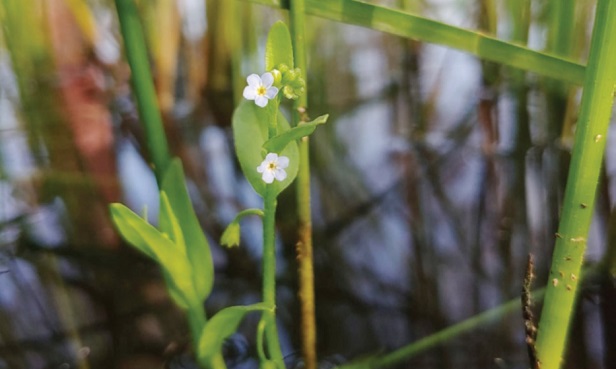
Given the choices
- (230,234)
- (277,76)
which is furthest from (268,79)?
(230,234)

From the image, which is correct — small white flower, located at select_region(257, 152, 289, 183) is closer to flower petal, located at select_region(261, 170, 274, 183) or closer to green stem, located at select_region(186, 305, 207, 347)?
flower petal, located at select_region(261, 170, 274, 183)

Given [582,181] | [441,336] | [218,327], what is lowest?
[441,336]

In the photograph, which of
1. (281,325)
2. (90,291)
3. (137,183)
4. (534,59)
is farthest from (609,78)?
(137,183)

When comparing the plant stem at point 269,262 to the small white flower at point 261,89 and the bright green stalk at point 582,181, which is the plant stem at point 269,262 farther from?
the bright green stalk at point 582,181

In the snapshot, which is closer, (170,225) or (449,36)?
(170,225)

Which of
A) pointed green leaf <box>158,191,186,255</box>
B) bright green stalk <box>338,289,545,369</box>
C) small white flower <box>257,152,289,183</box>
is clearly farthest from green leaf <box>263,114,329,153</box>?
bright green stalk <box>338,289,545,369</box>

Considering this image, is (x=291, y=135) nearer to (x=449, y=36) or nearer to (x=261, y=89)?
(x=261, y=89)

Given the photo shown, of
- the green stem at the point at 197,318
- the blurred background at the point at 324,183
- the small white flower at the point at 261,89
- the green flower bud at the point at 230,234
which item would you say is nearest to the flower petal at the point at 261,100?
the small white flower at the point at 261,89
